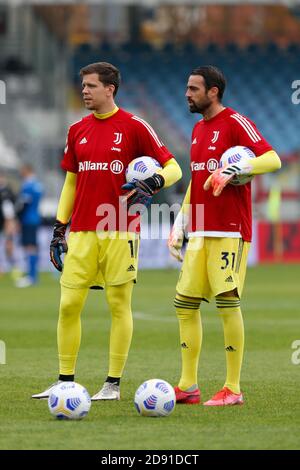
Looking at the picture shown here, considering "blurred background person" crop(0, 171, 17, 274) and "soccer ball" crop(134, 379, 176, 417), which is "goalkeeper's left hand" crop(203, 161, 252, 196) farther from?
"blurred background person" crop(0, 171, 17, 274)

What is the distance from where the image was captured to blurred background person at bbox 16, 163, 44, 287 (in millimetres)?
23422

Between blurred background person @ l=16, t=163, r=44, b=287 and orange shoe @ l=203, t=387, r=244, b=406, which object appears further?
blurred background person @ l=16, t=163, r=44, b=287

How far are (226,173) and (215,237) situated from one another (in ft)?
2.03

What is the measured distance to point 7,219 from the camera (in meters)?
26.8

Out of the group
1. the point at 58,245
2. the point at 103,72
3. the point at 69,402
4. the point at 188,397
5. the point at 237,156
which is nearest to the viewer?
the point at 69,402

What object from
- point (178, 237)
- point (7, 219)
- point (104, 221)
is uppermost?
point (104, 221)

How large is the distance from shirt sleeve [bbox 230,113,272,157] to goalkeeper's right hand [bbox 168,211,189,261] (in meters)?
0.80

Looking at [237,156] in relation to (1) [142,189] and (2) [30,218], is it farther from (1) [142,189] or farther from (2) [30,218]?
(2) [30,218]

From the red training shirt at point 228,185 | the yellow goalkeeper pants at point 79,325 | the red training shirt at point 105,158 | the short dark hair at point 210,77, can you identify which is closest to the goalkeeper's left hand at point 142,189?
the red training shirt at point 105,158

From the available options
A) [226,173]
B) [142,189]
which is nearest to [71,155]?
[142,189]

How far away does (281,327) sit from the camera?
14648mm

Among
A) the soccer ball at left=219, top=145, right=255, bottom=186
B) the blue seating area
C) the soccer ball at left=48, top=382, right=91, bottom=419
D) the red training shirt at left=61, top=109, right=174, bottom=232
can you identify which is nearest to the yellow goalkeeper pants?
the red training shirt at left=61, top=109, right=174, bottom=232

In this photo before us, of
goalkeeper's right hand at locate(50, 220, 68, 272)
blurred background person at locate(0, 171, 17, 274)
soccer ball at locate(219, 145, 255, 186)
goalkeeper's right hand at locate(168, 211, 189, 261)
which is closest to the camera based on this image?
soccer ball at locate(219, 145, 255, 186)
